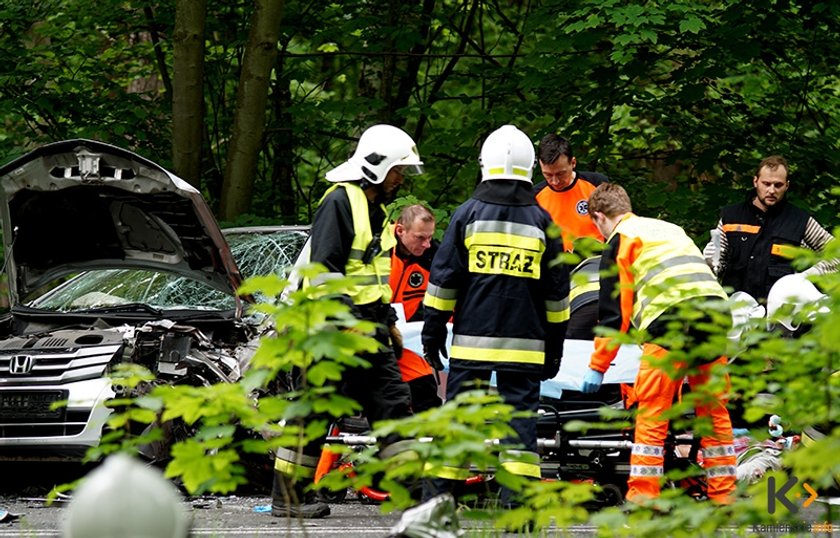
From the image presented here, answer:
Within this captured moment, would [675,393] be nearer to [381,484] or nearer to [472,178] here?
[381,484]

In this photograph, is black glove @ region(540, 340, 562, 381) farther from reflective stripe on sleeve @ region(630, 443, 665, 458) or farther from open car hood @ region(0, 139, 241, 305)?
open car hood @ region(0, 139, 241, 305)

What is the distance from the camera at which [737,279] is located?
9.27 metres

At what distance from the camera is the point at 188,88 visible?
12.9 m

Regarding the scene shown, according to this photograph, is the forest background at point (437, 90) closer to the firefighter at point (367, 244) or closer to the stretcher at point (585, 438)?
the stretcher at point (585, 438)

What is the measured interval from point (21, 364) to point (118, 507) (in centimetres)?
574

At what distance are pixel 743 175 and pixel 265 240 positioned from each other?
16.4 feet

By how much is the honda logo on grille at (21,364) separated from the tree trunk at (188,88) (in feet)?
16.5

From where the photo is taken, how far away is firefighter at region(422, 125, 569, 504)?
22.8 ft

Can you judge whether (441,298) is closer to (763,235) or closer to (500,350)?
(500,350)

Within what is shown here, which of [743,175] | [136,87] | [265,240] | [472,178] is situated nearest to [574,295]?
[265,240]

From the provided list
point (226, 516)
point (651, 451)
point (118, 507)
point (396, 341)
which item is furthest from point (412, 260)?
point (118, 507)

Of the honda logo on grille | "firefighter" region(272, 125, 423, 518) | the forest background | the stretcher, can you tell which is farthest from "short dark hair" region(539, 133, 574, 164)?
the honda logo on grille

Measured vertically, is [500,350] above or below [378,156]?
below

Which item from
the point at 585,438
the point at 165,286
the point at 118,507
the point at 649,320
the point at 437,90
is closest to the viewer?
the point at 118,507
